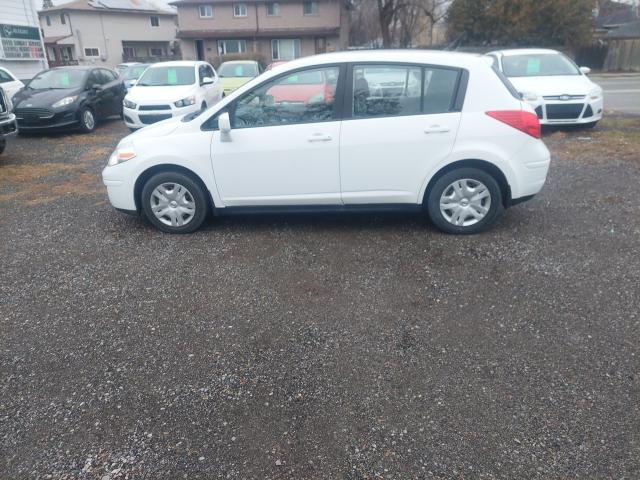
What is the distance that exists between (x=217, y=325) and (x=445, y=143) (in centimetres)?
283

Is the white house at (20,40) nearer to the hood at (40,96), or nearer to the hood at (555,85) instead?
the hood at (40,96)

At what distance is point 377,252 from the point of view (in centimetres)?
488

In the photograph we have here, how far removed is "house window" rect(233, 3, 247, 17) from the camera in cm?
3885

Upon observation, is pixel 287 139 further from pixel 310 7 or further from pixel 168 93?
pixel 310 7

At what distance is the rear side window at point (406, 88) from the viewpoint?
488cm

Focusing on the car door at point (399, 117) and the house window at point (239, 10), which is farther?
the house window at point (239, 10)

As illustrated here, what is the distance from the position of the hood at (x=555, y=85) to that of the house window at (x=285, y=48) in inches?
1270

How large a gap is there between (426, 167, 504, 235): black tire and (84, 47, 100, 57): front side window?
51.7 m

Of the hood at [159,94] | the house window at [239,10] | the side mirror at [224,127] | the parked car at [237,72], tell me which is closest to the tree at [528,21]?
the house window at [239,10]

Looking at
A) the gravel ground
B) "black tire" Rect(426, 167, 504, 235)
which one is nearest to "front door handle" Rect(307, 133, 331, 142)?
the gravel ground

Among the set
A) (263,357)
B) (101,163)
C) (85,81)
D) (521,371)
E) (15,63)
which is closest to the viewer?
(521,371)

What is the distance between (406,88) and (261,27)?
3800 cm

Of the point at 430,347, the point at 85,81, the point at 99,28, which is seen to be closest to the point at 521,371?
the point at 430,347

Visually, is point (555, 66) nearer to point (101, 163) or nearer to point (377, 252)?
point (377, 252)
